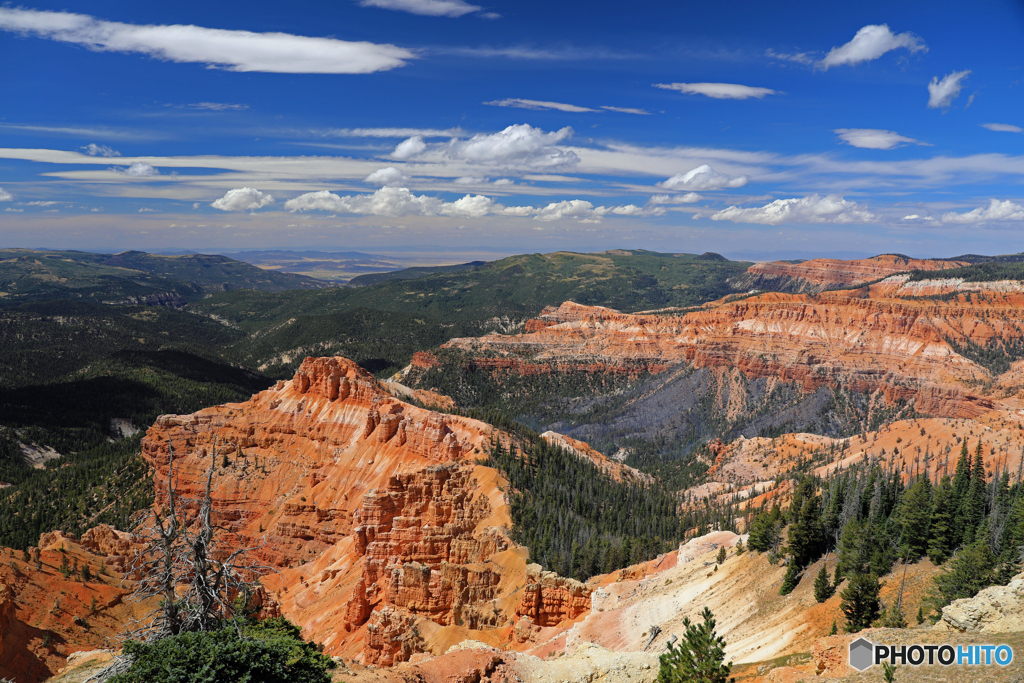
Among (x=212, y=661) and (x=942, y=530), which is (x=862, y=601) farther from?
(x=212, y=661)

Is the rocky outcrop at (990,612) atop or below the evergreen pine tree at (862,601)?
atop

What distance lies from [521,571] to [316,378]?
58818mm

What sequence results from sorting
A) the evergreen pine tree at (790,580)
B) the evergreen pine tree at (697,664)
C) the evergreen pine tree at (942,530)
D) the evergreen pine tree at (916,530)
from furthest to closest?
the evergreen pine tree at (790,580), the evergreen pine tree at (916,530), the evergreen pine tree at (942,530), the evergreen pine tree at (697,664)

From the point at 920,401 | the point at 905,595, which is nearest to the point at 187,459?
the point at 905,595

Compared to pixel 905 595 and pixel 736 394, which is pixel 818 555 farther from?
pixel 736 394

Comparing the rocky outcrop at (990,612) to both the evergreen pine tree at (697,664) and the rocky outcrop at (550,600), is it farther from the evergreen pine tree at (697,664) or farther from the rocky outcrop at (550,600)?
the rocky outcrop at (550,600)

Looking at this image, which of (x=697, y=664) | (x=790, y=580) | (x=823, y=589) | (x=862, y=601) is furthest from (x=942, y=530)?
(x=697, y=664)

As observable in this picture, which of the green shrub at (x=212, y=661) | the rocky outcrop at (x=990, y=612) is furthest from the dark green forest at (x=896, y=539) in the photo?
the green shrub at (x=212, y=661)

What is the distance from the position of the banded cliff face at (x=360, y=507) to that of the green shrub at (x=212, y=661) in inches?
554

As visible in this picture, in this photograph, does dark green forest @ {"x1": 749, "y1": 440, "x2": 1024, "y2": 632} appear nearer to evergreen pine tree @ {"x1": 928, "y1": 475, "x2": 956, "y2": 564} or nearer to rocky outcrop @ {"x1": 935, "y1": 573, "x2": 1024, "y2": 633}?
evergreen pine tree @ {"x1": 928, "y1": 475, "x2": 956, "y2": 564}

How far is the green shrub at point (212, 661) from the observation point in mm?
17614

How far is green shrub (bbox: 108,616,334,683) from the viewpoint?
17614 mm

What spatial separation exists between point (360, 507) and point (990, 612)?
52.8 meters

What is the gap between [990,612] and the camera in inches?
953
